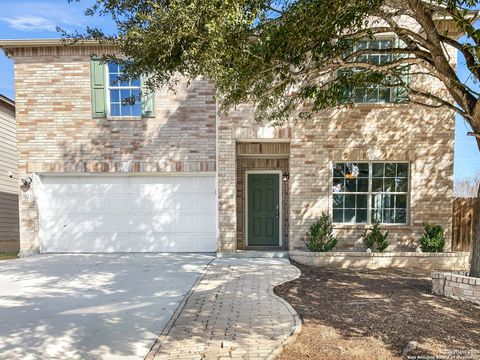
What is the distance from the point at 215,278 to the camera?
6039 millimetres

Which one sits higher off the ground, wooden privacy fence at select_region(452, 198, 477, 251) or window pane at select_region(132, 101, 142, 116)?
window pane at select_region(132, 101, 142, 116)

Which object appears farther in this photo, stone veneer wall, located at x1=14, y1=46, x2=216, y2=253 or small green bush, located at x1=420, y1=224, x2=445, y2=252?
stone veneer wall, located at x1=14, y1=46, x2=216, y2=253

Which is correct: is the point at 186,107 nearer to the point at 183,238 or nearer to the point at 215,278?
the point at 183,238

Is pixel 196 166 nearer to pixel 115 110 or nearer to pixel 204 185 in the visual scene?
pixel 204 185

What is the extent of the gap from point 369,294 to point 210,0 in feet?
16.6

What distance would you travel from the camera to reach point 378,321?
12.7 ft

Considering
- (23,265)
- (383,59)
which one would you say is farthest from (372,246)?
(23,265)

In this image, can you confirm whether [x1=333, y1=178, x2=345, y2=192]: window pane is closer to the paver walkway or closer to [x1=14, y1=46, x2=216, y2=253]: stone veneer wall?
the paver walkway

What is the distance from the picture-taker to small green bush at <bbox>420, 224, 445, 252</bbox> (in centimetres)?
741

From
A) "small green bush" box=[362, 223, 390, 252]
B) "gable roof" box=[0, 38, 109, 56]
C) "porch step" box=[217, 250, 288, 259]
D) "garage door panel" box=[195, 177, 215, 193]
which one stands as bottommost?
"porch step" box=[217, 250, 288, 259]

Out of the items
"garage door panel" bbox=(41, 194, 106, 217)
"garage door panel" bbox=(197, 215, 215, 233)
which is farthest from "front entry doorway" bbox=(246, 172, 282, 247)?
"garage door panel" bbox=(41, 194, 106, 217)

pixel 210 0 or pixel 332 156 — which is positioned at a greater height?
pixel 210 0

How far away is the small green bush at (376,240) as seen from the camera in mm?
7520

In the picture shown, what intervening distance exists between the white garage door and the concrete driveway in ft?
3.27
